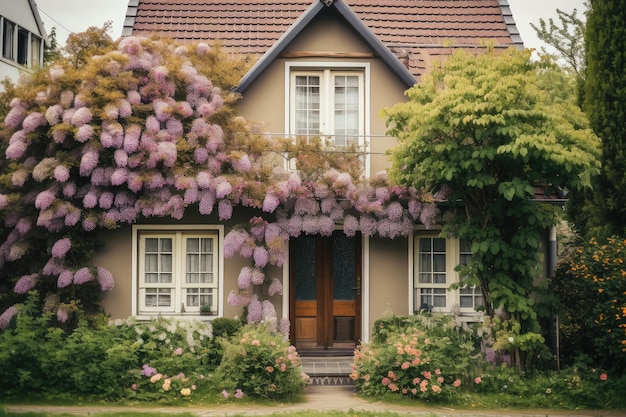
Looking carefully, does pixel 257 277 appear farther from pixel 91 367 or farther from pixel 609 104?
pixel 609 104

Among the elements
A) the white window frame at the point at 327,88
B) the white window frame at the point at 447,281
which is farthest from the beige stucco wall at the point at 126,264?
the white window frame at the point at 447,281

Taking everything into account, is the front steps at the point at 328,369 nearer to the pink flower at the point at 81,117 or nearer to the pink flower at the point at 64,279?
the pink flower at the point at 64,279

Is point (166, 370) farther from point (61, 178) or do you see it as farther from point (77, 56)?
point (77, 56)

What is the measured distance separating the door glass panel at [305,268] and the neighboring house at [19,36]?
41.0ft

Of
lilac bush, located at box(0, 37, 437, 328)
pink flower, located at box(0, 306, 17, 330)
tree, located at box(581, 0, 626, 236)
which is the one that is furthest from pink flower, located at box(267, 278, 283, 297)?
tree, located at box(581, 0, 626, 236)

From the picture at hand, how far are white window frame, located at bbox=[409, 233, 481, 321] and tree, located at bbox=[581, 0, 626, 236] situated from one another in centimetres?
385

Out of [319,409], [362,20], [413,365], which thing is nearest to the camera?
[319,409]

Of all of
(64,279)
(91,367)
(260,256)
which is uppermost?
(260,256)

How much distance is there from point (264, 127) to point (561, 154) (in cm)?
539

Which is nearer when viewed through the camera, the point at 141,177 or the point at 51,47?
the point at 141,177

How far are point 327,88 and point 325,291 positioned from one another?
12.8 ft

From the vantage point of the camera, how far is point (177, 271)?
50.9 feet

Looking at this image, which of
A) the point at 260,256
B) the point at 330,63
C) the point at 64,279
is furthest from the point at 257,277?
the point at 330,63

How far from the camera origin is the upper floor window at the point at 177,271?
1549cm
